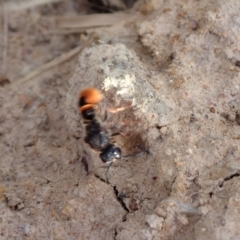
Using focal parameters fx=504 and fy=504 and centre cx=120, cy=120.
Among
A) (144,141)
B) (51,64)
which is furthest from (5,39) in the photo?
(144,141)

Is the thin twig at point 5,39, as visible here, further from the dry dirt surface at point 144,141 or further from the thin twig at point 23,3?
the dry dirt surface at point 144,141

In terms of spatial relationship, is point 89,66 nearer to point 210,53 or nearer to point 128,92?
point 128,92

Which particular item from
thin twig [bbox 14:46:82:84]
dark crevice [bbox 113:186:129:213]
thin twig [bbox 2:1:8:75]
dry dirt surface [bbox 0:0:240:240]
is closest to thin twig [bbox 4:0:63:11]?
thin twig [bbox 2:1:8:75]

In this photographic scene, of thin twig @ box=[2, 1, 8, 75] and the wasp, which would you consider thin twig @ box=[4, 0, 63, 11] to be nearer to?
thin twig @ box=[2, 1, 8, 75]

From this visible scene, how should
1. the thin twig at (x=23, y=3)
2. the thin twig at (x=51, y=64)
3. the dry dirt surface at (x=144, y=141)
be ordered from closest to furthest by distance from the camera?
the dry dirt surface at (x=144, y=141), the thin twig at (x=51, y=64), the thin twig at (x=23, y=3)

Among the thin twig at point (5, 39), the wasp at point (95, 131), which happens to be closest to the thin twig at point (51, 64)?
the thin twig at point (5, 39)

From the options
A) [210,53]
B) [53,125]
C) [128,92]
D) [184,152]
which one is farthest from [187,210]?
[53,125]
